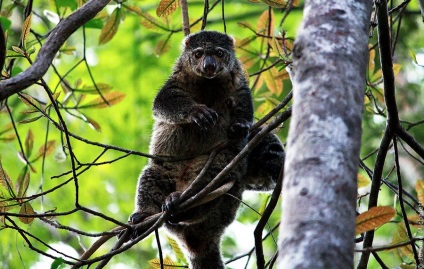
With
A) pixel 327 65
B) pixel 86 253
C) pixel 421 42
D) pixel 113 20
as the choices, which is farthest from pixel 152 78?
pixel 327 65

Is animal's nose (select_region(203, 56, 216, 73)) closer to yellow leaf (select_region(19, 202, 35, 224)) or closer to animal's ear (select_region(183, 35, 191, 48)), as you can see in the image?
animal's ear (select_region(183, 35, 191, 48))

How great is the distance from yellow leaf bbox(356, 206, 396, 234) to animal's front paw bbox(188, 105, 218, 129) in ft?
6.68

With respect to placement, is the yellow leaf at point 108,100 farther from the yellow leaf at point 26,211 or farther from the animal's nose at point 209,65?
the yellow leaf at point 26,211

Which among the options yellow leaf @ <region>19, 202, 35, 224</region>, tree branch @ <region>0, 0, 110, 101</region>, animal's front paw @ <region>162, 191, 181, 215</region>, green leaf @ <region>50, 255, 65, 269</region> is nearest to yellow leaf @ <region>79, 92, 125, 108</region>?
animal's front paw @ <region>162, 191, 181, 215</region>

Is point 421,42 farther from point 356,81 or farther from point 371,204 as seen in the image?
point 356,81

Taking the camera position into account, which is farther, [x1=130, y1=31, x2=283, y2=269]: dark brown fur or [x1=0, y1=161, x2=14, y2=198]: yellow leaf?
[x1=130, y1=31, x2=283, y2=269]: dark brown fur

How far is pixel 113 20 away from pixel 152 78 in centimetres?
591

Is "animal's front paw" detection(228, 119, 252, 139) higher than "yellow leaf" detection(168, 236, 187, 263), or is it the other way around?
"animal's front paw" detection(228, 119, 252, 139)

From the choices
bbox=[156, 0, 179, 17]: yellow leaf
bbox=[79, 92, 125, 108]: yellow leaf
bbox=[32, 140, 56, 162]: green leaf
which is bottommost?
bbox=[32, 140, 56, 162]: green leaf

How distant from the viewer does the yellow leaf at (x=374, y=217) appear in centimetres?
296

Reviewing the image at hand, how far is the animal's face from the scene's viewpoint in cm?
538

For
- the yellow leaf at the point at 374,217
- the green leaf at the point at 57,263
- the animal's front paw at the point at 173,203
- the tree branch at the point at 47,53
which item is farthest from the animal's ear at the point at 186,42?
the yellow leaf at the point at 374,217

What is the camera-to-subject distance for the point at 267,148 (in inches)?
212

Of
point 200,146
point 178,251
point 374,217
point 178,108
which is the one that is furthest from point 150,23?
point 374,217
